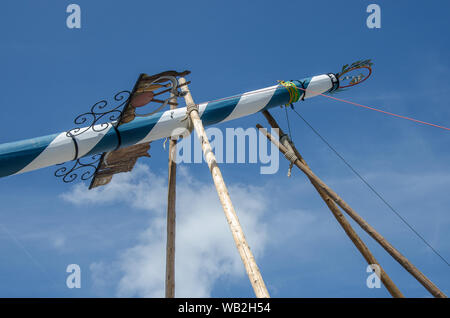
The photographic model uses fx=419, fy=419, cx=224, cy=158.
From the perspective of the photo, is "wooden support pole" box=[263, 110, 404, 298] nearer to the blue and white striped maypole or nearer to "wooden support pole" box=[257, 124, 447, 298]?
"wooden support pole" box=[257, 124, 447, 298]

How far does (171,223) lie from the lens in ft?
23.9

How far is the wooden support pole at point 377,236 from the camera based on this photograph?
641 cm

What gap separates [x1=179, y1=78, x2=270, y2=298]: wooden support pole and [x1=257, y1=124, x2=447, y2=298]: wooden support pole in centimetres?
208

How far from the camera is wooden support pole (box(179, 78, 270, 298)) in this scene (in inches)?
184

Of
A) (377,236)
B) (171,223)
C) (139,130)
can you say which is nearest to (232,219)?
(171,223)

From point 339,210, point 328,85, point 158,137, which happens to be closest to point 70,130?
point 158,137

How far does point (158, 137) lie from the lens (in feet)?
24.4

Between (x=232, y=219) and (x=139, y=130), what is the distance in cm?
265

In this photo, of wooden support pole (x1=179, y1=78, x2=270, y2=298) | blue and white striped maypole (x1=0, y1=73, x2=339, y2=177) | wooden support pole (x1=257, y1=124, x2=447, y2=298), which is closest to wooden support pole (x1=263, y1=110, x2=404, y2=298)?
wooden support pole (x1=257, y1=124, x2=447, y2=298)

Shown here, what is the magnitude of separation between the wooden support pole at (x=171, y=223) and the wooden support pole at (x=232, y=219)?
0.95 meters

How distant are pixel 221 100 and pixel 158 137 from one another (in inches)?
54.6

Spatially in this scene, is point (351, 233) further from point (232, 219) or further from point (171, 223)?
point (171, 223)
